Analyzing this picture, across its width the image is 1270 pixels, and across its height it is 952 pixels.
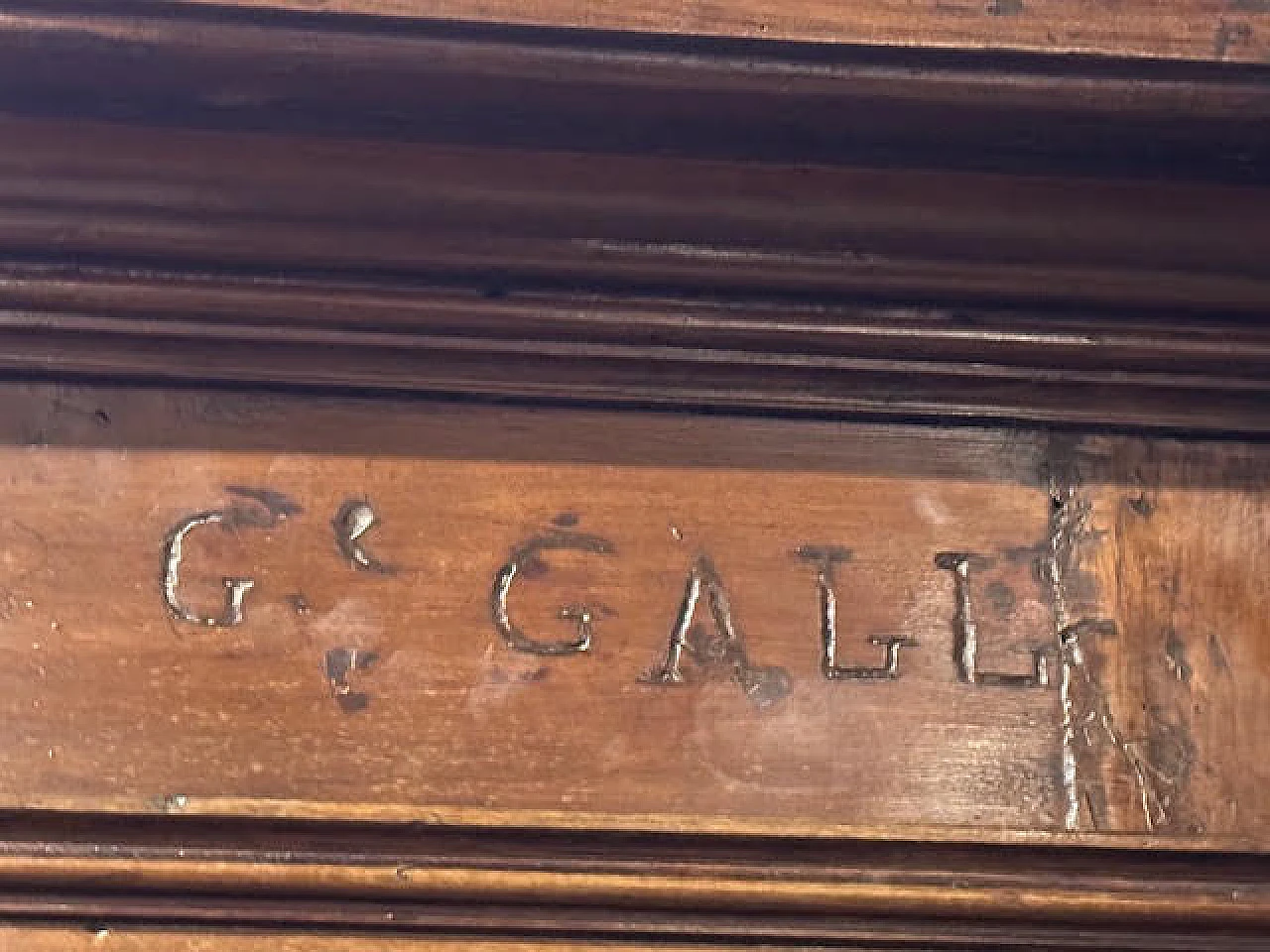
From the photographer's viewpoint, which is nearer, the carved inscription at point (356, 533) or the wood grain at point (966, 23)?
the wood grain at point (966, 23)

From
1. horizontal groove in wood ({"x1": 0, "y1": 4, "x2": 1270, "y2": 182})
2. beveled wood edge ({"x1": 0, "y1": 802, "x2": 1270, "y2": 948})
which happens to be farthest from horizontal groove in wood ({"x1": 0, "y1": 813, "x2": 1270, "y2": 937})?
horizontal groove in wood ({"x1": 0, "y1": 4, "x2": 1270, "y2": 182})

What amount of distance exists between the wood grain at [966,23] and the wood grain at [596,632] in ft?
0.65

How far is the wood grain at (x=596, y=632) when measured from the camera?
24.9 inches

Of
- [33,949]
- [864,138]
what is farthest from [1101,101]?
[33,949]

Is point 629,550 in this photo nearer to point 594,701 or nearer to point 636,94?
point 594,701

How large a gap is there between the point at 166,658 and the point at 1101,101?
50cm

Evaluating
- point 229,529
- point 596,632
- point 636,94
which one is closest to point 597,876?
point 596,632

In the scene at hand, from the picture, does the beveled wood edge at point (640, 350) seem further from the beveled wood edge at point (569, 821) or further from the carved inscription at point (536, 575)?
the beveled wood edge at point (569, 821)

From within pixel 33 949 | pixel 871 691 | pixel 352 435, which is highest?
pixel 352 435

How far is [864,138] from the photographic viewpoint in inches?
23.2

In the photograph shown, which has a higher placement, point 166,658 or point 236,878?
point 166,658

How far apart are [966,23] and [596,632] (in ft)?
1.06

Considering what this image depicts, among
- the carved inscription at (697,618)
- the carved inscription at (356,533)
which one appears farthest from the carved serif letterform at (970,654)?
the carved inscription at (356,533)

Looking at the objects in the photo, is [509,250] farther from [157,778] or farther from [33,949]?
[33,949]
